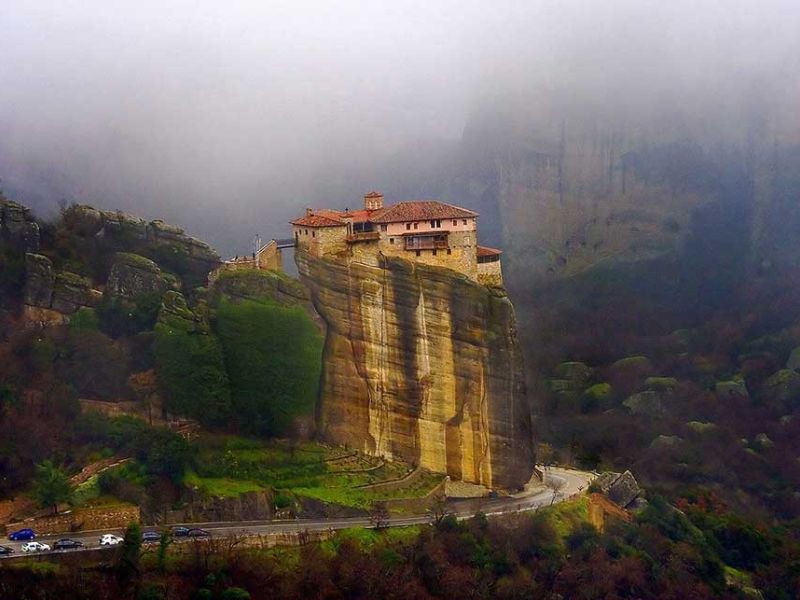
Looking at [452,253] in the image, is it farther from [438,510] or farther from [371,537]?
[371,537]

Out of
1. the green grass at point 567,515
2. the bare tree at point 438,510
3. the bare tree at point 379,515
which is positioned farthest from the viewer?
the green grass at point 567,515

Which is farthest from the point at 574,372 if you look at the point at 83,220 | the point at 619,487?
the point at 83,220

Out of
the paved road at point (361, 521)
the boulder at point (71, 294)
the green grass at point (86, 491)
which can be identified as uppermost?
the boulder at point (71, 294)

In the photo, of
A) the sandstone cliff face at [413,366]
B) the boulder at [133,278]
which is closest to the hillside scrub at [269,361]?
the sandstone cliff face at [413,366]

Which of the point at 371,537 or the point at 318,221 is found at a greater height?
the point at 318,221

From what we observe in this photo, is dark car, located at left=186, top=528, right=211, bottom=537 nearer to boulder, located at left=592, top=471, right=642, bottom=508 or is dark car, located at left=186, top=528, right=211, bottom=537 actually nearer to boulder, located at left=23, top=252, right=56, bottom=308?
boulder, located at left=23, top=252, right=56, bottom=308

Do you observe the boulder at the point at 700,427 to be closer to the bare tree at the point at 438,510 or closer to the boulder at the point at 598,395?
the boulder at the point at 598,395

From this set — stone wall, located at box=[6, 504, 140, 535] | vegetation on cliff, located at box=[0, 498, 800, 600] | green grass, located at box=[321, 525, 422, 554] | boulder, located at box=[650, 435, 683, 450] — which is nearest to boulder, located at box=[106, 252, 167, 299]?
stone wall, located at box=[6, 504, 140, 535]
